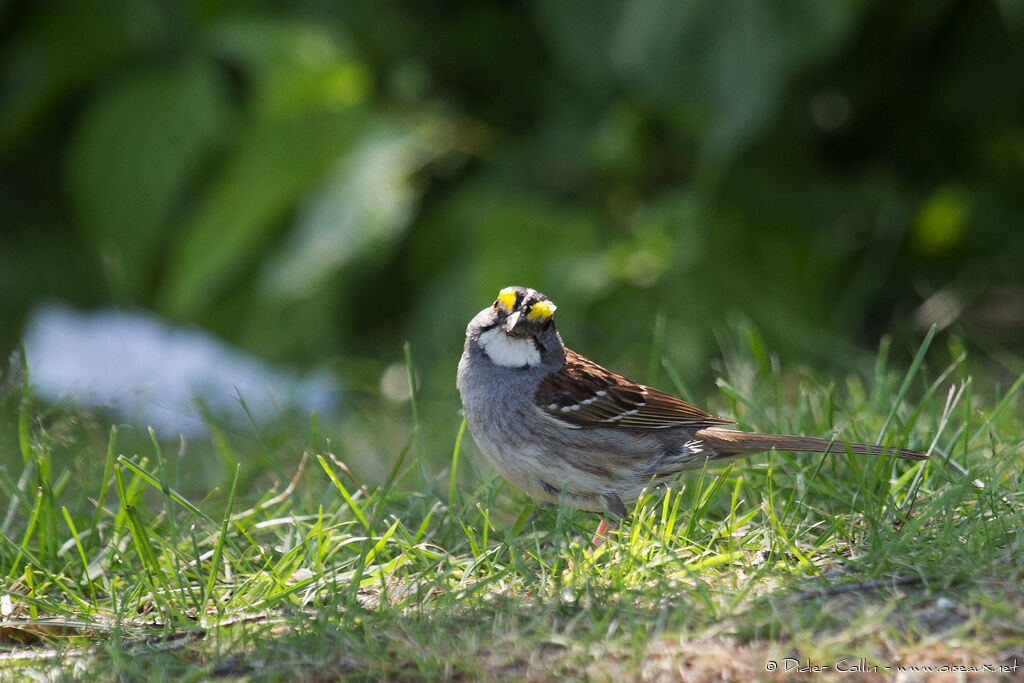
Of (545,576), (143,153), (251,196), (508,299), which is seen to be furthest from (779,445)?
(143,153)

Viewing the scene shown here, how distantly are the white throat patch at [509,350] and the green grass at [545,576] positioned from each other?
1.45 ft

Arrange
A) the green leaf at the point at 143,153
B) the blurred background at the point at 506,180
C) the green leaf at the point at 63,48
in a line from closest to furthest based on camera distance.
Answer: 1. the blurred background at the point at 506,180
2. the green leaf at the point at 143,153
3. the green leaf at the point at 63,48

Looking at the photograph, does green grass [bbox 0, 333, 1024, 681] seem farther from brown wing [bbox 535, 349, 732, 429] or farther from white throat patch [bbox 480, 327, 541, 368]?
white throat patch [bbox 480, 327, 541, 368]

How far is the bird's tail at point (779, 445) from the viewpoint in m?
3.50

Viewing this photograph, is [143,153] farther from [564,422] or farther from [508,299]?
[564,422]

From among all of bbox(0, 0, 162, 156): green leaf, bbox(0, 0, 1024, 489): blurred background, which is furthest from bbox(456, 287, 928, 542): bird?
bbox(0, 0, 162, 156): green leaf

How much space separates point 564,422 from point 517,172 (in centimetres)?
303

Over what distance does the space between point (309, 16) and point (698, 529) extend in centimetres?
457

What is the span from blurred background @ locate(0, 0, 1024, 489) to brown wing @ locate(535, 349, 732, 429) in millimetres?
1686

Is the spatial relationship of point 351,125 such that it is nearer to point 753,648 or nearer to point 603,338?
point 603,338

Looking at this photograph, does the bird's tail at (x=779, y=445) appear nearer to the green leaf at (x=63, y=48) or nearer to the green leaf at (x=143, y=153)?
the green leaf at (x=143, y=153)

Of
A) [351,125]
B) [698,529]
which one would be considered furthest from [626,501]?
[351,125]

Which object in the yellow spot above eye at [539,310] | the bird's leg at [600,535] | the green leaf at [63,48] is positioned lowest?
the bird's leg at [600,535]

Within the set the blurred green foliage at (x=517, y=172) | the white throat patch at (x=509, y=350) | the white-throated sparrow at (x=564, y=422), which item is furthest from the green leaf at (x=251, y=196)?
the white throat patch at (x=509, y=350)
